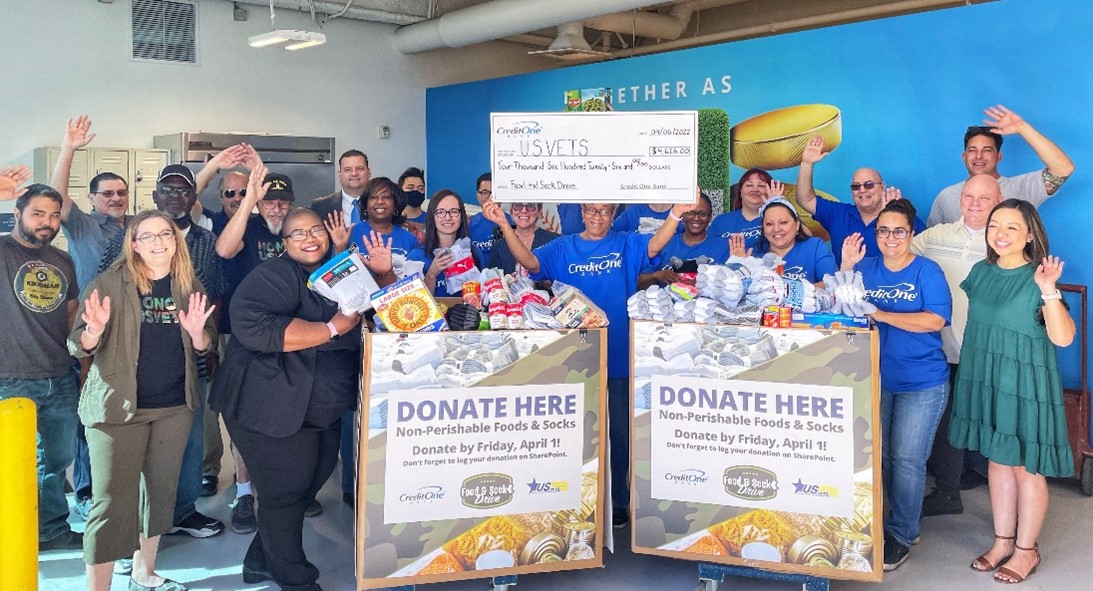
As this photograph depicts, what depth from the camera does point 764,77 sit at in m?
7.23

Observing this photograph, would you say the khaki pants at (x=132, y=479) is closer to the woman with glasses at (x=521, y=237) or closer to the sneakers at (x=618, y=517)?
the woman with glasses at (x=521, y=237)

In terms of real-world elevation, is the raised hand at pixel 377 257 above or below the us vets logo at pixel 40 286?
above

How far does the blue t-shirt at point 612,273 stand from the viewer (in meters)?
4.05

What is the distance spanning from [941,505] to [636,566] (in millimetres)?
1721

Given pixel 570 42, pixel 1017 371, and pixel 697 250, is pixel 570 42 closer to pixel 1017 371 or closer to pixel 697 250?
pixel 697 250

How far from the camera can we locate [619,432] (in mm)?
4145

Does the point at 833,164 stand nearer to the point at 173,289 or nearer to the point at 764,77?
the point at 764,77

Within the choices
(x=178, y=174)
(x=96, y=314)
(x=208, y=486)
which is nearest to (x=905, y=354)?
(x=96, y=314)

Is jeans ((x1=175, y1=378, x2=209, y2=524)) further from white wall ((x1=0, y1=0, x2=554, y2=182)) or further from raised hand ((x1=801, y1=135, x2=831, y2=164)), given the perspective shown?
white wall ((x1=0, y1=0, x2=554, y2=182))

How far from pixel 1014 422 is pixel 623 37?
28.3ft

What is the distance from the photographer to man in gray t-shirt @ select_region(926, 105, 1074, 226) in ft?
14.9

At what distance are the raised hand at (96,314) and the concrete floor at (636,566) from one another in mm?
1144

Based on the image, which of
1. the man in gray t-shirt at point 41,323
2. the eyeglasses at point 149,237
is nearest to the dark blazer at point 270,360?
the eyeglasses at point 149,237

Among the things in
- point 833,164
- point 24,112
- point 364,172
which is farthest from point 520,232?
point 24,112
